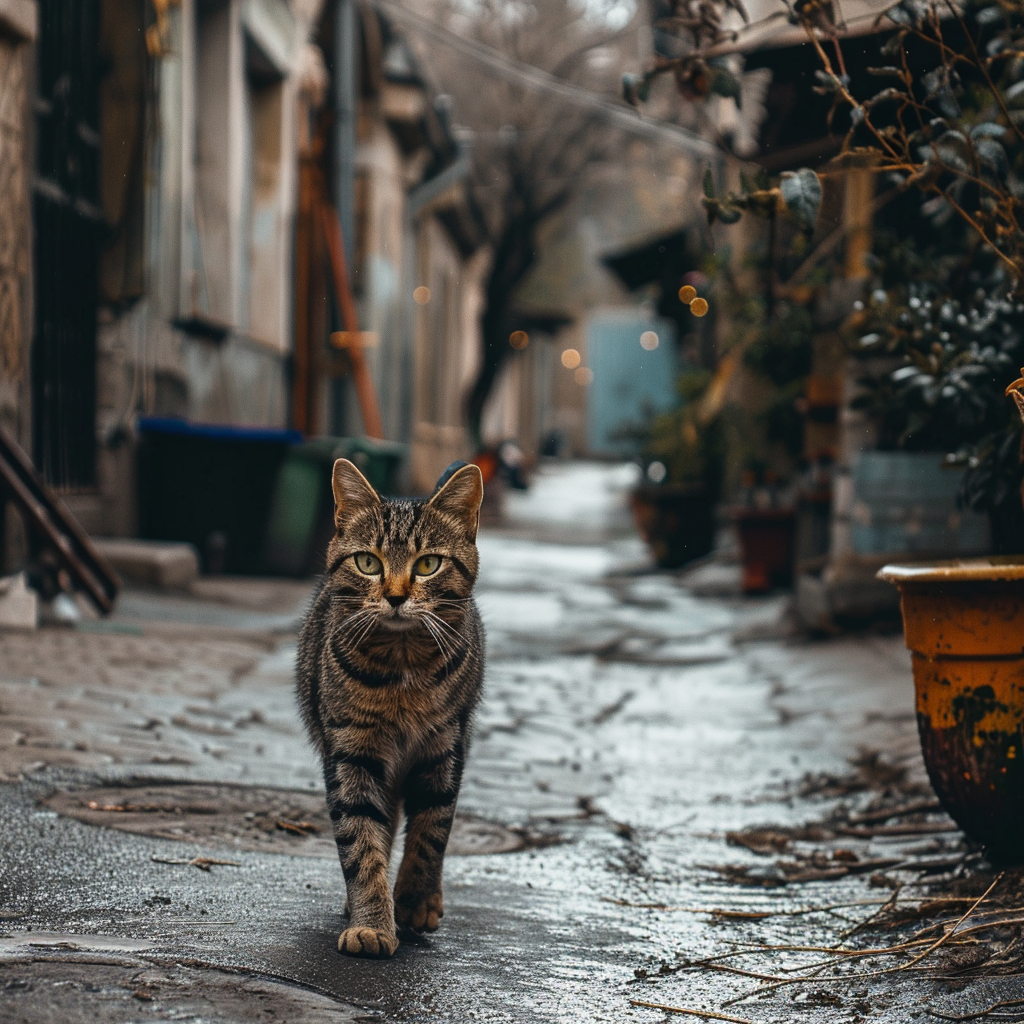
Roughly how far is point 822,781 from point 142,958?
3.19m

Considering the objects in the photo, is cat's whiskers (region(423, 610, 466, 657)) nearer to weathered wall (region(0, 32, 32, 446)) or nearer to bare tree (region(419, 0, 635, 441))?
weathered wall (region(0, 32, 32, 446))

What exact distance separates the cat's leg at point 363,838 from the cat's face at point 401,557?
0.30 meters

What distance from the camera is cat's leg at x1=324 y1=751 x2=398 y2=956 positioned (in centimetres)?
298

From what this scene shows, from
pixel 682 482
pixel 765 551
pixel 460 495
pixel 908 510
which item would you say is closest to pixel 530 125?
pixel 682 482

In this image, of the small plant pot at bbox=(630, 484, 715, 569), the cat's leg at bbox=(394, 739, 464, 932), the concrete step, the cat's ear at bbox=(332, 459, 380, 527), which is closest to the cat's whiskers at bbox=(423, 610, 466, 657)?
the cat's leg at bbox=(394, 739, 464, 932)

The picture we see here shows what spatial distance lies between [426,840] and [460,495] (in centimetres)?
81

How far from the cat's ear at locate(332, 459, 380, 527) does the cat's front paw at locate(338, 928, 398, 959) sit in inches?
36.6

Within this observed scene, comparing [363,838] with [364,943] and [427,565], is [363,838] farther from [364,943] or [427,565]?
[427,565]

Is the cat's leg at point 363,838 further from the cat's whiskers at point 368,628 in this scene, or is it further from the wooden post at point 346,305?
the wooden post at point 346,305

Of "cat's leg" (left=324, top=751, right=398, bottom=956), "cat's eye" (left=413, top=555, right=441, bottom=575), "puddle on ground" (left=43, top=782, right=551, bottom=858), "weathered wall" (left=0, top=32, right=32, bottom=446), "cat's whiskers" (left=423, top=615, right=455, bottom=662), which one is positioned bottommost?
"puddle on ground" (left=43, top=782, right=551, bottom=858)

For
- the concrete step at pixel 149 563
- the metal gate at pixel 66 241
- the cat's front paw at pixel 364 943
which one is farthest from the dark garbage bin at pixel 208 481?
the cat's front paw at pixel 364 943

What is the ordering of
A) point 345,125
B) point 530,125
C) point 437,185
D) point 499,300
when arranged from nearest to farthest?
point 345,125 → point 437,185 → point 499,300 → point 530,125

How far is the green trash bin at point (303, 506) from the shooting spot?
9734 millimetres

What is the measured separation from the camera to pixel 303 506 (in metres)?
9.84
